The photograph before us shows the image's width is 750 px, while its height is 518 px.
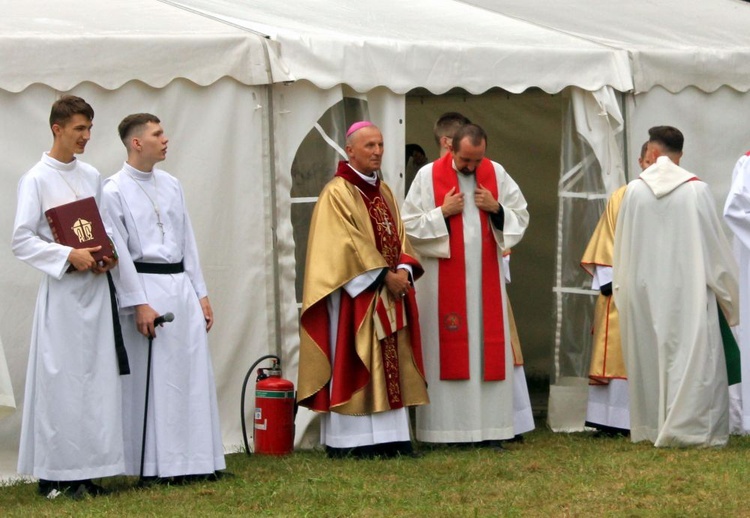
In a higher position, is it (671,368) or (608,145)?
(608,145)

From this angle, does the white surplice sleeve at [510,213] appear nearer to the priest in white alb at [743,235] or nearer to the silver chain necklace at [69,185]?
the priest in white alb at [743,235]

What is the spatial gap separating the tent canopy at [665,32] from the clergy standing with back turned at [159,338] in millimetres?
3469

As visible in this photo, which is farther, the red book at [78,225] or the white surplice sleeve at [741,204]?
the white surplice sleeve at [741,204]

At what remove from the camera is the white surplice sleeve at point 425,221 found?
8.07 meters

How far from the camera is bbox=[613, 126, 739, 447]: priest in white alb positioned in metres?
7.84

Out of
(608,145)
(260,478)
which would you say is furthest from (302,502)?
(608,145)

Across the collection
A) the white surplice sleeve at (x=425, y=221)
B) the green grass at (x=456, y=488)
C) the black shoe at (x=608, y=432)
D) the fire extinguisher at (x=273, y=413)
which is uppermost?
the white surplice sleeve at (x=425, y=221)

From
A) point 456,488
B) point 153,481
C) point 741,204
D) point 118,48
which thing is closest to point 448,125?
point 741,204

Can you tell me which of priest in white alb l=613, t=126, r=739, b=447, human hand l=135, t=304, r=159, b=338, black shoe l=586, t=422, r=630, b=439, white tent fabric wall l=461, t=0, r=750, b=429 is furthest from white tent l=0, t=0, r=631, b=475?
black shoe l=586, t=422, r=630, b=439

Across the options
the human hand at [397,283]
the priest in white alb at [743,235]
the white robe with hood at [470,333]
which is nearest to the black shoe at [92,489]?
the human hand at [397,283]

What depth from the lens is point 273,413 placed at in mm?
7953

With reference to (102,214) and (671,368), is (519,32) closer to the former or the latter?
(671,368)

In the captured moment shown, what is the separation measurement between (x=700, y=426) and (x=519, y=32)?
291 cm

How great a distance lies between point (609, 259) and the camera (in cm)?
875
